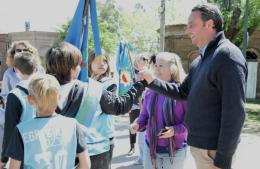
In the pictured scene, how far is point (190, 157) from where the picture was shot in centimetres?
638

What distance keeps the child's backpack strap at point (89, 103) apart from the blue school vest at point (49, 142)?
11.2 inches

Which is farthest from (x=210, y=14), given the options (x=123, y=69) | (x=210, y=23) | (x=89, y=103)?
(x=123, y=69)

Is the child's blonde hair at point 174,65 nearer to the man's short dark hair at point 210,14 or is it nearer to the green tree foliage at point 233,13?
the man's short dark hair at point 210,14

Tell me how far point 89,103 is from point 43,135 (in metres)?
0.50

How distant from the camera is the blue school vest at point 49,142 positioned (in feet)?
8.64

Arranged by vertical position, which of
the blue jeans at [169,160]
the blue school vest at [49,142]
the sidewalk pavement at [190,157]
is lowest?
the sidewalk pavement at [190,157]

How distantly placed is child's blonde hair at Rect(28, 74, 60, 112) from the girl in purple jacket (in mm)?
1596

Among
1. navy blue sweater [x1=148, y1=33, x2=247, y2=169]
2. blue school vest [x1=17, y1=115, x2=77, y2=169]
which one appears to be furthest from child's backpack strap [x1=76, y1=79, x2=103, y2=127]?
navy blue sweater [x1=148, y1=33, x2=247, y2=169]

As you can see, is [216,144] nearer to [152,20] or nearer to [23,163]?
[23,163]

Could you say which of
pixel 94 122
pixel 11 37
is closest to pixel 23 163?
pixel 94 122

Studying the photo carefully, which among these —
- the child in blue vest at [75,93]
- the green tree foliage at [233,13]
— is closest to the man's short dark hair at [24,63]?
the child in blue vest at [75,93]

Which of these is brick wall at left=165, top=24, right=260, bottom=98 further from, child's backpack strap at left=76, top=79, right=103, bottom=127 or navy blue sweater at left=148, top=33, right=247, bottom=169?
child's backpack strap at left=76, top=79, right=103, bottom=127

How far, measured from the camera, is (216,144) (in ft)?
10.3

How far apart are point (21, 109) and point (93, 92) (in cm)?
55
